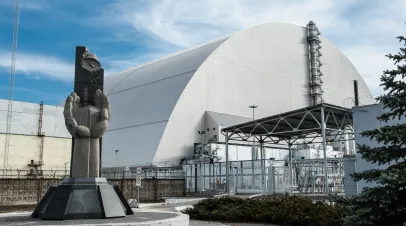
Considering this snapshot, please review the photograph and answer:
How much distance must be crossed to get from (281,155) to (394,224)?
45.7 metres

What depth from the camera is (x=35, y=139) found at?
41.4 meters

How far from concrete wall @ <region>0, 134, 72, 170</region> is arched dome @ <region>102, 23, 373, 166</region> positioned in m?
7.39

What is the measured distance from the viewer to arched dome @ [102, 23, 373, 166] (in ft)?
147

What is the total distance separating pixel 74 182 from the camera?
12.2m

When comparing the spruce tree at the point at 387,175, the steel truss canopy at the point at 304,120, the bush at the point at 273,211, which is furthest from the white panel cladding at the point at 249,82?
the spruce tree at the point at 387,175

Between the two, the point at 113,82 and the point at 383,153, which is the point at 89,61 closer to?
the point at 383,153

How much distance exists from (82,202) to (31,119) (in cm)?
3367

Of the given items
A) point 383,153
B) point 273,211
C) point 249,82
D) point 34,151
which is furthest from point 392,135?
point 249,82

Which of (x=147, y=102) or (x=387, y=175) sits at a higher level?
(x=147, y=102)

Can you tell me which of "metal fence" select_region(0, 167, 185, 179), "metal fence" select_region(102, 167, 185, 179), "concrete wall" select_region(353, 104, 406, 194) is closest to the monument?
"concrete wall" select_region(353, 104, 406, 194)

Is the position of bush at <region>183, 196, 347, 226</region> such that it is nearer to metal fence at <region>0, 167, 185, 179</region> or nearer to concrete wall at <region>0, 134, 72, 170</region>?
metal fence at <region>0, 167, 185, 179</region>

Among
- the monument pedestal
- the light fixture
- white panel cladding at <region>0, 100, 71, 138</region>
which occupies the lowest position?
the monument pedestal

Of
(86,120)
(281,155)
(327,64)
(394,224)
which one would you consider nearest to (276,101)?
(281,155)

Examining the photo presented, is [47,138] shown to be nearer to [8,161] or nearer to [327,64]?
[8,161]
